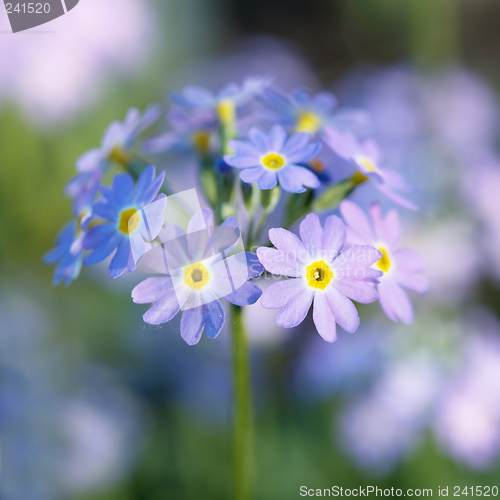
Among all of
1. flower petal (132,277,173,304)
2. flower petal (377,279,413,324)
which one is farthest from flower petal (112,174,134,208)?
flower petal (377,279,413,324)

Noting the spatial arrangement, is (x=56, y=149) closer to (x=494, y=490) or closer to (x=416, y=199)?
(x=416, y=199)

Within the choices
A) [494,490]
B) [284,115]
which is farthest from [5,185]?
[494,490]

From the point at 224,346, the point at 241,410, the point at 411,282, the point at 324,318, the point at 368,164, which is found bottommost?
the point at 224,346

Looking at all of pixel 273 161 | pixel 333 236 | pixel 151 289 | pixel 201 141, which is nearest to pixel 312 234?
pixel 333 236

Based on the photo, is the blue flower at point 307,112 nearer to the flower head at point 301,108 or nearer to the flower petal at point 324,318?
the flower head at point 301,108

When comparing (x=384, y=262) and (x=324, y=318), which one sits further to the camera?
(x=384, y=262)

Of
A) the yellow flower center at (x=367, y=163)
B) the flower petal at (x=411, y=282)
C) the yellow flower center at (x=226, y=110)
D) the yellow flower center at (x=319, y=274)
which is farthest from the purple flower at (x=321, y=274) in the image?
the yellow flower center at (x=226, y=110)

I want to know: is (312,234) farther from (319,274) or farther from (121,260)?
(121,260)
